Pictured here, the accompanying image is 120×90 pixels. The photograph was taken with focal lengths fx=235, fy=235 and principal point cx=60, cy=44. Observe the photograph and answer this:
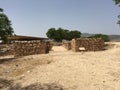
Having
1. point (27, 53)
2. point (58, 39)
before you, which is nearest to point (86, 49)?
point (27, 53)

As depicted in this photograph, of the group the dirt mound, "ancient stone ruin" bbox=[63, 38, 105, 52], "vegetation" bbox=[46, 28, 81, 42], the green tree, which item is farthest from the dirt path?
"vegetation" bbox=[46, 28, 81, 42]

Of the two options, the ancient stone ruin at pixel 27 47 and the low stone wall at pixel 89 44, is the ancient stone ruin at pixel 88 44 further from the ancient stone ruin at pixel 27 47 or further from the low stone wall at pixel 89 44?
the ancient stone ruin at pixel 27 47

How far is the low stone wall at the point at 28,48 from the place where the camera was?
19.6 meters

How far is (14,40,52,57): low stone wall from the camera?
19.6 m

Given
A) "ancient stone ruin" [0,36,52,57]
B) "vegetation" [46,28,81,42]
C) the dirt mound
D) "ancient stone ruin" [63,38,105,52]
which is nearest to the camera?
the dirt mound

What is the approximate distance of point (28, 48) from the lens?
19750mm

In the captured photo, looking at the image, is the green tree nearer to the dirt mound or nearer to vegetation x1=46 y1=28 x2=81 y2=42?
the dirt mound

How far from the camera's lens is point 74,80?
867 cm

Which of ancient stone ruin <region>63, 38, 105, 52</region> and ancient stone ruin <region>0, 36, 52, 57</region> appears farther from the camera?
ancient stone ruin <region>63, 38, 105, 52</region>

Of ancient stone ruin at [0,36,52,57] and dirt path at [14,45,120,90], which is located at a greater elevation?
ancient stone ruin at [0,36,52,57]

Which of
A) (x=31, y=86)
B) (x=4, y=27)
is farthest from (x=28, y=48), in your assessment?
(x=31, y=86)

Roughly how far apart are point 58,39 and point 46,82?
67.6m

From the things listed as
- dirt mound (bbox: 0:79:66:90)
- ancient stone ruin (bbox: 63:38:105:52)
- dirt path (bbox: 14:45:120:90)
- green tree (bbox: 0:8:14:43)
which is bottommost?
dirt mound (bbox: 0:79:66:90)

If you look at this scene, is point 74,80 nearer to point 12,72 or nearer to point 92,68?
point 92,68
